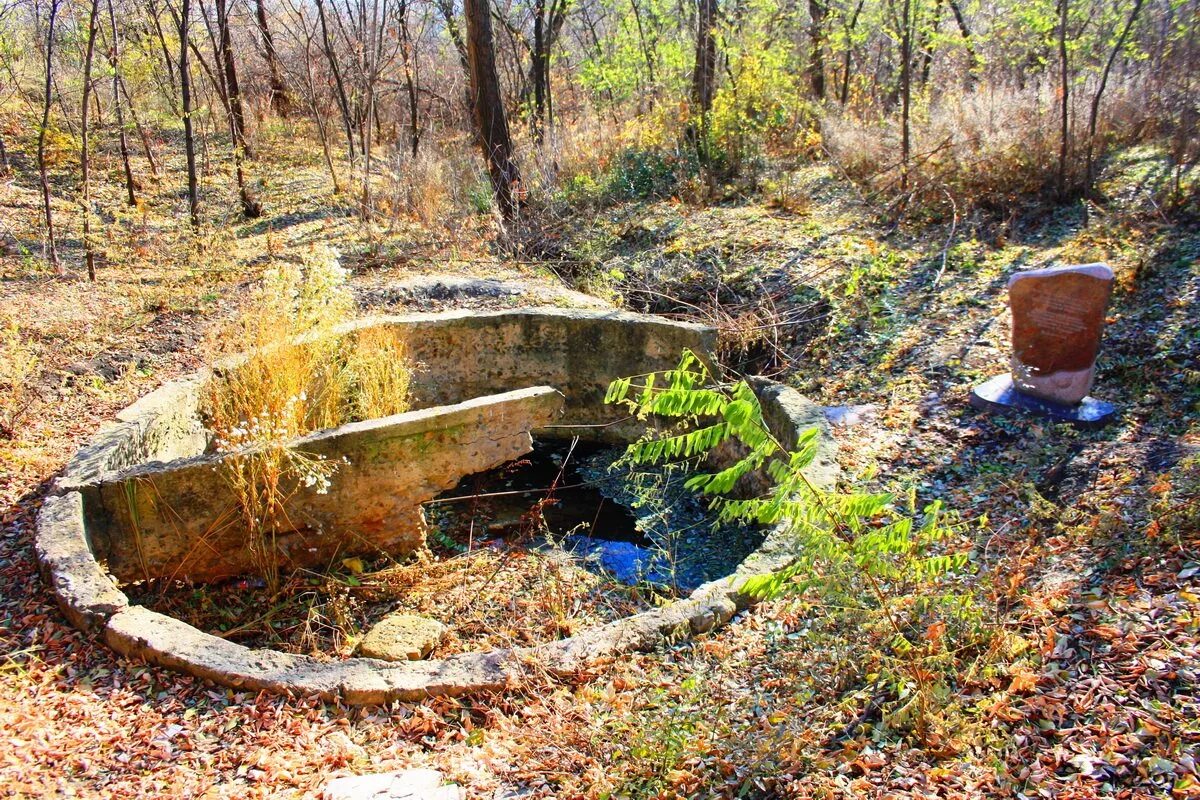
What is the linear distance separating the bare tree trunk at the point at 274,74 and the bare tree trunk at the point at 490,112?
4169 millimetres

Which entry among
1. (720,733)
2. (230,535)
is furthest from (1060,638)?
(230,535)

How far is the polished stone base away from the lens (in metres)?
4.89

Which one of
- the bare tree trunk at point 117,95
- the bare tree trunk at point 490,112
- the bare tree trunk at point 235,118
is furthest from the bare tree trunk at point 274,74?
the bare tree trunk at point 490,112

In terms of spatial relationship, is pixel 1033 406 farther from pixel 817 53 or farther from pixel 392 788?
pixel 817 53

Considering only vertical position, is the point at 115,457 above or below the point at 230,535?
above

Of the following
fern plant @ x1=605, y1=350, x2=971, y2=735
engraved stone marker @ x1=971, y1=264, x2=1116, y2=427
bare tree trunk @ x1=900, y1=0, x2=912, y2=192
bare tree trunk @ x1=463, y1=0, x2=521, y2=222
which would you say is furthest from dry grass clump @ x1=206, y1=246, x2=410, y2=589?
bare tree trunk @ x1=900, y1=0, x2=912, y2=192

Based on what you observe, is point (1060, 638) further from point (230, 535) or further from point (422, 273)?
point (422, 273)

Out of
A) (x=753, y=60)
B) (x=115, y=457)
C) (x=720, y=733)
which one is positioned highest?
(x=753, y=60)

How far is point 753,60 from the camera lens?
10320mm

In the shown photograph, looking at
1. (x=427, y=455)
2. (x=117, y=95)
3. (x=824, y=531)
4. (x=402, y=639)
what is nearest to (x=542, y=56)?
(x=117, y=95)

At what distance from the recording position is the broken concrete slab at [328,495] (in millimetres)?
4172

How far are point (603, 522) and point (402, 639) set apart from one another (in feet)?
7.95

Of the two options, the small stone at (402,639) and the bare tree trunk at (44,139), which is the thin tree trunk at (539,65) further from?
the small stone at (402,639)

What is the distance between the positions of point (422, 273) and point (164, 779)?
19.2ft
